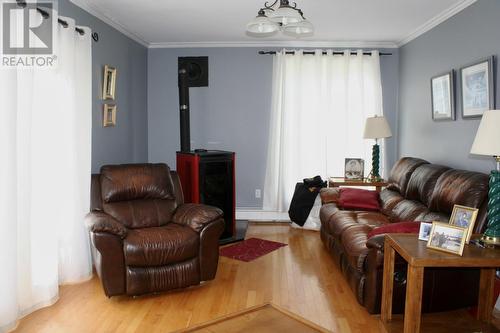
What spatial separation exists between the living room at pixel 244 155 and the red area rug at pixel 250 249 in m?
0.05

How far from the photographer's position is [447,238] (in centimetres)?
220

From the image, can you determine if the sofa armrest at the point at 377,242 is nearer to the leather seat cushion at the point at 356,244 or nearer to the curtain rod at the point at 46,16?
the leather seat cushion at the point at 356,244

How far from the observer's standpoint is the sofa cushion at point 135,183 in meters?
3.49

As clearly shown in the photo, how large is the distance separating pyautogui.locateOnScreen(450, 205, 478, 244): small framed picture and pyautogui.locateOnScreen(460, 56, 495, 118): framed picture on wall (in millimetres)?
1192

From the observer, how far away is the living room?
2.62m

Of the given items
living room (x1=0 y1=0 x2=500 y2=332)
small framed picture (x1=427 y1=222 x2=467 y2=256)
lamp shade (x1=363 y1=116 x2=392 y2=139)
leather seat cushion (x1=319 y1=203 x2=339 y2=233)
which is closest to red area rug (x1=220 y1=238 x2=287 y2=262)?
living room (x1=0 y1=0 x2=500 y2=332)

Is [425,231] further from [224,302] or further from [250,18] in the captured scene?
[250,18]

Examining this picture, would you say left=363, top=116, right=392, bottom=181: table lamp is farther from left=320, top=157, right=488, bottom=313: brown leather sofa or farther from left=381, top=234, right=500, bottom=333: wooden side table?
left=381, top=234, right=500, bottom=333: wooden side table

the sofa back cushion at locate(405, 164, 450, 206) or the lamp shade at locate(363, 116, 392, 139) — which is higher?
the lamp shade at locate(363, 116, 392, 139)

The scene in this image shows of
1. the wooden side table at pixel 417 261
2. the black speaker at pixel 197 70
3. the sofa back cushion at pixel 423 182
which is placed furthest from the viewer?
the black speaker at pixel 197 70

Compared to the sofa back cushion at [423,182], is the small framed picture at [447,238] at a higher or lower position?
lower

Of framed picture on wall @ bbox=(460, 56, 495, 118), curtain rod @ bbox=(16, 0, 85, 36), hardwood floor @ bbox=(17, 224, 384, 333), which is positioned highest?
curtain rod @ bbox=(16, 0, 85, 36)

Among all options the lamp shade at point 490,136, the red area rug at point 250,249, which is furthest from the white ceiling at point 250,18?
the red area rug at point 250,249

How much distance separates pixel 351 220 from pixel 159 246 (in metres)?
1.66
